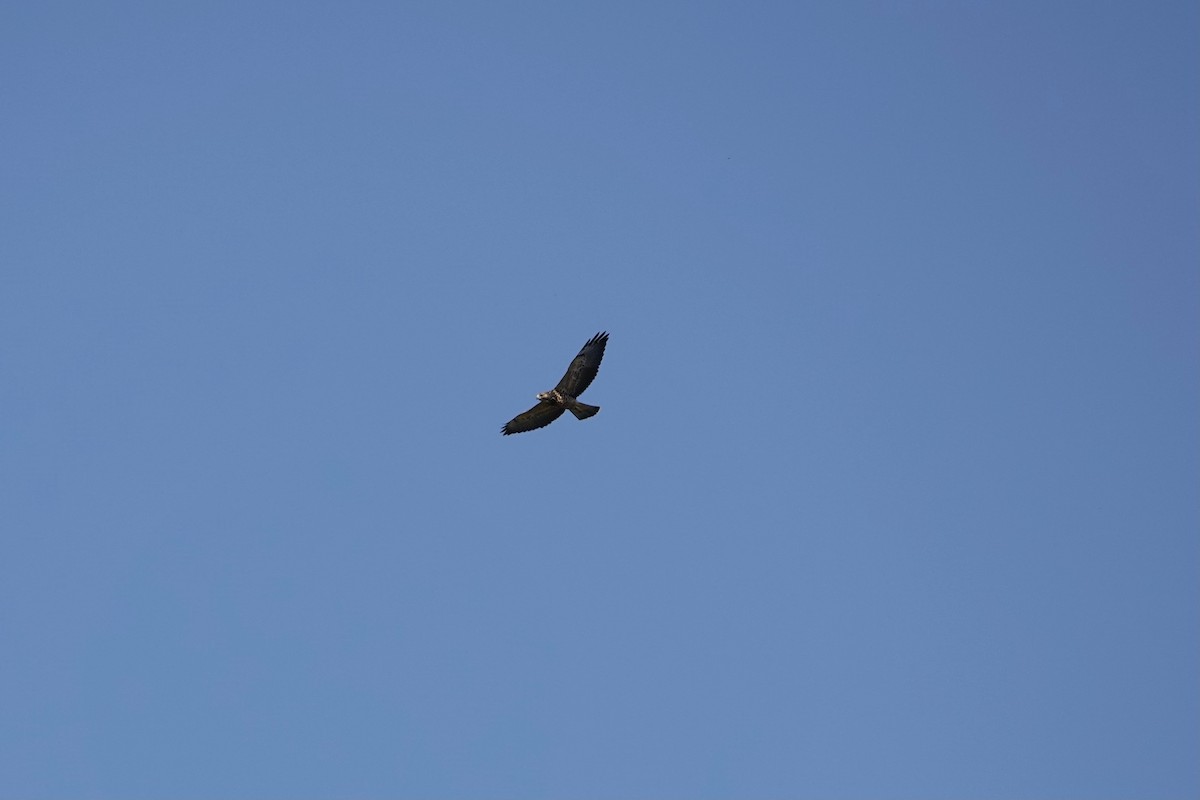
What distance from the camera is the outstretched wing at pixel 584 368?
87000 millimetres

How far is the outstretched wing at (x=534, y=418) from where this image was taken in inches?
3447

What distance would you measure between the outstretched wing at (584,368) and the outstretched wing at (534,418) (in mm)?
731

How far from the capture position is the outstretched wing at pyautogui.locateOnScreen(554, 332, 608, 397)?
8700 cm

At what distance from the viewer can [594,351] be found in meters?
87.2

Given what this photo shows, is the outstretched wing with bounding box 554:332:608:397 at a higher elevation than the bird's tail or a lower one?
higher

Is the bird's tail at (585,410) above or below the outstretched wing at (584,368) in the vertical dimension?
below

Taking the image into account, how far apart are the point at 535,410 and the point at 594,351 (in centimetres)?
274

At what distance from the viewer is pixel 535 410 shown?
8775cm

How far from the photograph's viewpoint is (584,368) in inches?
3425

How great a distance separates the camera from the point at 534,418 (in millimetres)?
88188

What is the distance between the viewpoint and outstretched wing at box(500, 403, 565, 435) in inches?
3447

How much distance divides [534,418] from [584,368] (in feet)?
8.48

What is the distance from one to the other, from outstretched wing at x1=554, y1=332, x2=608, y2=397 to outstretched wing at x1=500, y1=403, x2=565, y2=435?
2.40 feet
